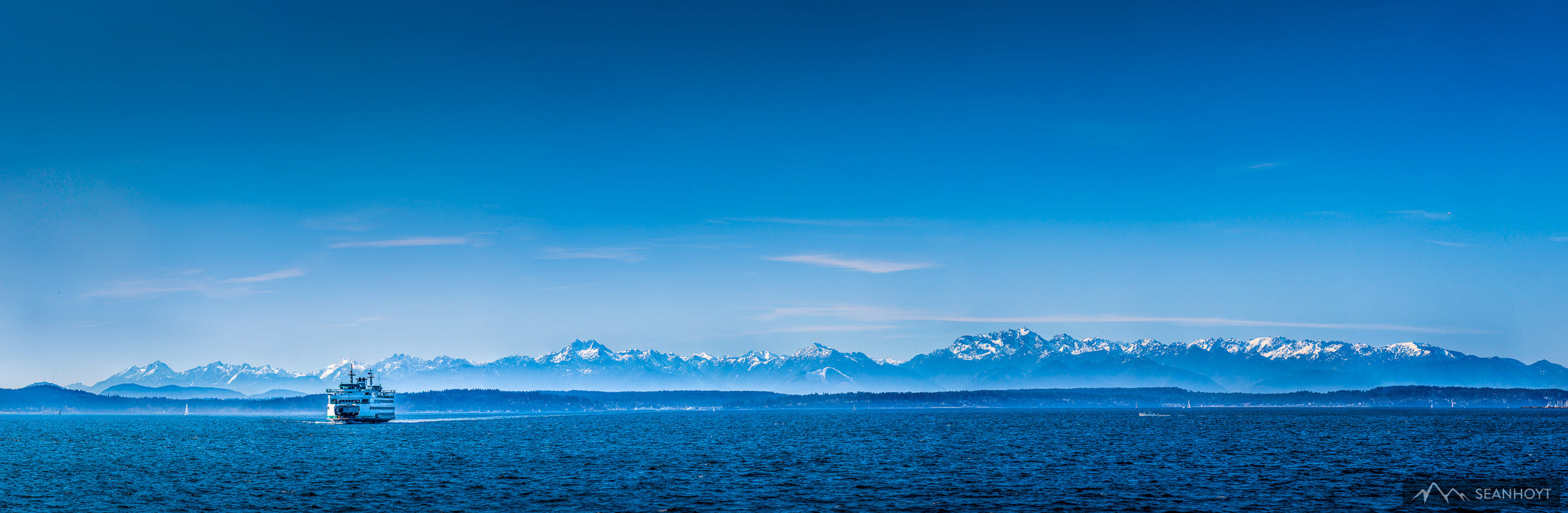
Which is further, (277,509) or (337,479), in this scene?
(337,479)

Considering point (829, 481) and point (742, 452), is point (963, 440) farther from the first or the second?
point (829, 481)

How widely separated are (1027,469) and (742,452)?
42.8 meters

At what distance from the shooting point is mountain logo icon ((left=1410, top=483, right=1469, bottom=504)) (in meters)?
75.8

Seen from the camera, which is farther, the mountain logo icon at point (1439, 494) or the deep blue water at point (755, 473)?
the mountain logo icon at point (1439, 494)

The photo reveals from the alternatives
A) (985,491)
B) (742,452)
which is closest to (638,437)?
(742,452)

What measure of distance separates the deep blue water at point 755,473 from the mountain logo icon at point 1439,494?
8.30 ft

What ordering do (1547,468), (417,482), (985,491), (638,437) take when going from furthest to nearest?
(638,437) < (1547,468) < (417,482) < (985,491)

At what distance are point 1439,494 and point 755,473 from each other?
57504mm

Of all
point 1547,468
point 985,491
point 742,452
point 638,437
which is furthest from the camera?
point 638,437

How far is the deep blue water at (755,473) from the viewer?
248 feet

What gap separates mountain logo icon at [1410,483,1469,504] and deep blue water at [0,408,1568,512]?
2531 millimetres

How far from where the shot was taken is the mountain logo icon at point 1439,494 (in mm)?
75812

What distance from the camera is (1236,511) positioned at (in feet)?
232

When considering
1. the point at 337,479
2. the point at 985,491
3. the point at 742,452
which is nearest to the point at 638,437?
the point at 742,452
